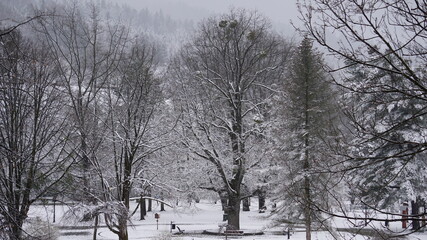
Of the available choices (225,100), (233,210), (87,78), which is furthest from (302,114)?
(87,78)

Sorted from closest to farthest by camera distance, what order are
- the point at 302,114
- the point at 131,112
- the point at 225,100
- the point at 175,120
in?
the point at 131,112, the point at 302,114, the point at 175,120, the point at 225,100

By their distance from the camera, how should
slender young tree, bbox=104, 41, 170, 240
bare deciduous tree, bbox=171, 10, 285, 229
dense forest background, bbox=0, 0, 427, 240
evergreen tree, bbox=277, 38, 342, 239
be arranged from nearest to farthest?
dense forest background, bbox=0, 0, 427, 240
slender young tree, bbox=104, 41, 170, 240
evergreen tree, bbox=277, 38, 342, 239
bare deciduous tree, bbox=171, 10, 285, 229

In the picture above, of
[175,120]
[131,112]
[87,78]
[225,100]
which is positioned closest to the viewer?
[131,112]

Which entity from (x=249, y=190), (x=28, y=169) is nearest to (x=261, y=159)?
(x=249, y=190)

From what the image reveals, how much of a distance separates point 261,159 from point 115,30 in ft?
36.7

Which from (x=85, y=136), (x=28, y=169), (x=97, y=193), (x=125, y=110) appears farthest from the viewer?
(x=125, y=110)

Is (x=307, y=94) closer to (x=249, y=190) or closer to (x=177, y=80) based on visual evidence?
(x=177, y=80)

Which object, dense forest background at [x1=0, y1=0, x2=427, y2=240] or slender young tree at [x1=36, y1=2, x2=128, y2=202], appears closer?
dense forest background at [x1=0, y1=0, x2=427, y2=240]

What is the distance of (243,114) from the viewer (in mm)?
23906

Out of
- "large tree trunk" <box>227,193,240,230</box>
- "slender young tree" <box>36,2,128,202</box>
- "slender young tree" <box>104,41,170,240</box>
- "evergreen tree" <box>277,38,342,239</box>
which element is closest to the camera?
"slender young tree" <box>36,2,128,202</box>

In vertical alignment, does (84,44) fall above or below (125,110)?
above

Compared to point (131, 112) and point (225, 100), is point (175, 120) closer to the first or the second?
point (225, 100)

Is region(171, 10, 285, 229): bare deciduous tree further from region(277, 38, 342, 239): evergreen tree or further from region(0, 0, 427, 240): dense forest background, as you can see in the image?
region(277, 38, 342, 239): evergreen tree

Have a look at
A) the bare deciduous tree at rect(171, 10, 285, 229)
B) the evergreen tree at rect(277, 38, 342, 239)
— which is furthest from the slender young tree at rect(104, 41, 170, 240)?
the bare deciduous tree at rect(171, 10, 285, 229)
